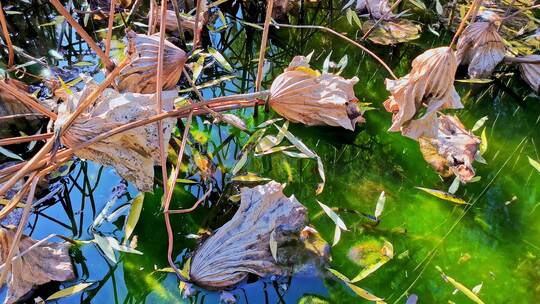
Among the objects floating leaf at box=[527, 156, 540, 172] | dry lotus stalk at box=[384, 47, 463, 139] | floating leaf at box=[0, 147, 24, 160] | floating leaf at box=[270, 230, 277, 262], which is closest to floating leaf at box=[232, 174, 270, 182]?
floating leaf at box=[270, 230, 277, 262]

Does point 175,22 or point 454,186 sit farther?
point 175,22

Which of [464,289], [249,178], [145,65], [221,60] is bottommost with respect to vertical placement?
[464,289]

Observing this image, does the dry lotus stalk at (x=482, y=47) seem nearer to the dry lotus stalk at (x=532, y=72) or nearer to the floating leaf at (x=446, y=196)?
the dry lotus stalk at (x=532, y=72)

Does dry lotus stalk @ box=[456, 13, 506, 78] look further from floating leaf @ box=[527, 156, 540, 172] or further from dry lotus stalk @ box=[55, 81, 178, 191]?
dry lotus stalk @ box=[55, 81, 178, 191]

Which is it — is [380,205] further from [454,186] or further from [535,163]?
[535,163]

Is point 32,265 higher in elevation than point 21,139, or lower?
lower

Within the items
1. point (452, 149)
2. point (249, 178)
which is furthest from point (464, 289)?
point (249, 178)
